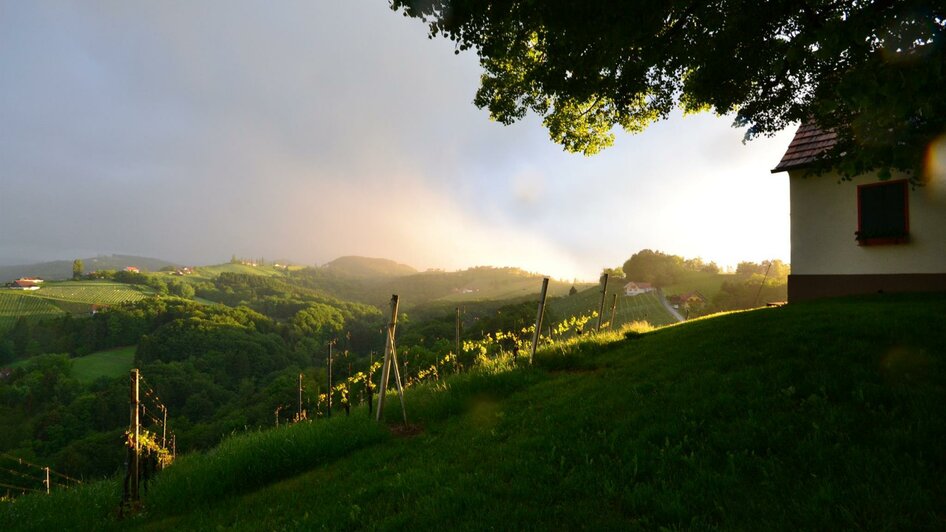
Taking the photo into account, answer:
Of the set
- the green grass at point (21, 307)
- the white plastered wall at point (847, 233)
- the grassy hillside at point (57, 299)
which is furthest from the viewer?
the grassy hillside at point (57, 299)

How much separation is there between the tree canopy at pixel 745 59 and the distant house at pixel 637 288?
250 feet

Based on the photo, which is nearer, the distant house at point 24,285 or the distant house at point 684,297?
the distant house at point 684,297

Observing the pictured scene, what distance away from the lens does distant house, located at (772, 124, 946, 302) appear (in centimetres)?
1380

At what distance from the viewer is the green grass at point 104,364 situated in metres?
110

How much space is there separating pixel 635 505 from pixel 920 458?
275 centimetres

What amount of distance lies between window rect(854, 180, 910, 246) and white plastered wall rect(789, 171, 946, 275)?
195 mm

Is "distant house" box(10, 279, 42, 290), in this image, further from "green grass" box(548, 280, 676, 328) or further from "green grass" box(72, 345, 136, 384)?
"green grass" box(548, 280, 676, 328)

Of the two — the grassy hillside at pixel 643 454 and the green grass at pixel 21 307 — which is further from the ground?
the grassy hillside at pixel 643 454

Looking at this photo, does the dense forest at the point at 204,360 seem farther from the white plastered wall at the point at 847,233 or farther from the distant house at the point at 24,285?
the distant house at the point at 24,285

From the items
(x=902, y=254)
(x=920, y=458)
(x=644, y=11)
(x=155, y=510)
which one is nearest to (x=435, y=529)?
(x=920, y=458)

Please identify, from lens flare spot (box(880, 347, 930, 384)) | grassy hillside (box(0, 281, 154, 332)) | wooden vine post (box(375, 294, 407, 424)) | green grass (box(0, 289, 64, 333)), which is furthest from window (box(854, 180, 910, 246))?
green grass (box(0, 289, 64, 333))

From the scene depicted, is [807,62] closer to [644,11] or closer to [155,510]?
[644,11]

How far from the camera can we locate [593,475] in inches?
183

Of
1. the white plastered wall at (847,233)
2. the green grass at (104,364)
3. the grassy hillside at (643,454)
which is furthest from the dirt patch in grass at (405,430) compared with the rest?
the green grass at (104,364)
